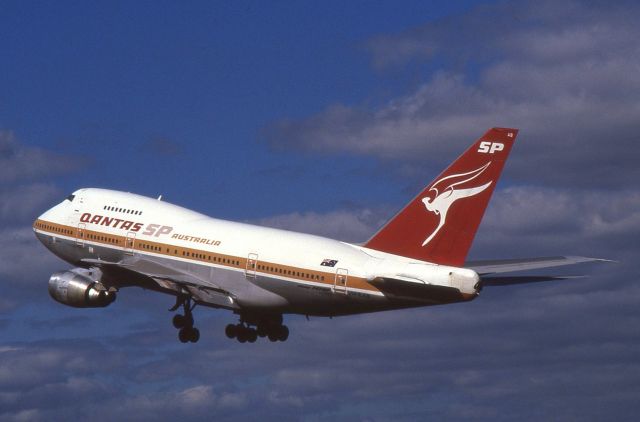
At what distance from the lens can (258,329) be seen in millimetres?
75000

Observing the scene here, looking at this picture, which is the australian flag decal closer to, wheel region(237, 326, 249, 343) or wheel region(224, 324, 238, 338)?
wheel region(237, 326, 249, 343)

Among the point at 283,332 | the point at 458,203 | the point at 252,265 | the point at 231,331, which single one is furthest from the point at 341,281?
the point at 231,331

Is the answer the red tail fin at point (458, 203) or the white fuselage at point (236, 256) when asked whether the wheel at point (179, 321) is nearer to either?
the white fuselage at point (236, 256)

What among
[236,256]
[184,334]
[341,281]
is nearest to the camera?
[341,281]

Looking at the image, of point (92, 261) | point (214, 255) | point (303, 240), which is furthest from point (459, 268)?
point (92, 261)

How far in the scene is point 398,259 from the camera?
63.6m

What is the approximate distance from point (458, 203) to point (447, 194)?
76 centimetres

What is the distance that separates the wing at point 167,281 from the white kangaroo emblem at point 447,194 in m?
12.9

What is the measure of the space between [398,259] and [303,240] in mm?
5924

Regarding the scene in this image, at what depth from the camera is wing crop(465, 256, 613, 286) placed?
6353 centimetres

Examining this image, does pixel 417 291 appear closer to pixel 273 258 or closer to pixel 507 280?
pixel 507 280

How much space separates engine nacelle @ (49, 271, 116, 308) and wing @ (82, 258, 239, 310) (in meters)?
0.95

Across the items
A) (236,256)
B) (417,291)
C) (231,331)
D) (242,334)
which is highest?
(236,256)

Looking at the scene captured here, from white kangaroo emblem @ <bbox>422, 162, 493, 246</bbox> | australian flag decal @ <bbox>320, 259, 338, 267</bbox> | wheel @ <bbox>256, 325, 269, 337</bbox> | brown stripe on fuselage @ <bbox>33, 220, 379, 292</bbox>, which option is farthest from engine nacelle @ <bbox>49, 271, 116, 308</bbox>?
white kangaroo emblem @ <bbox>422, 162, 493, 246</bbox>
